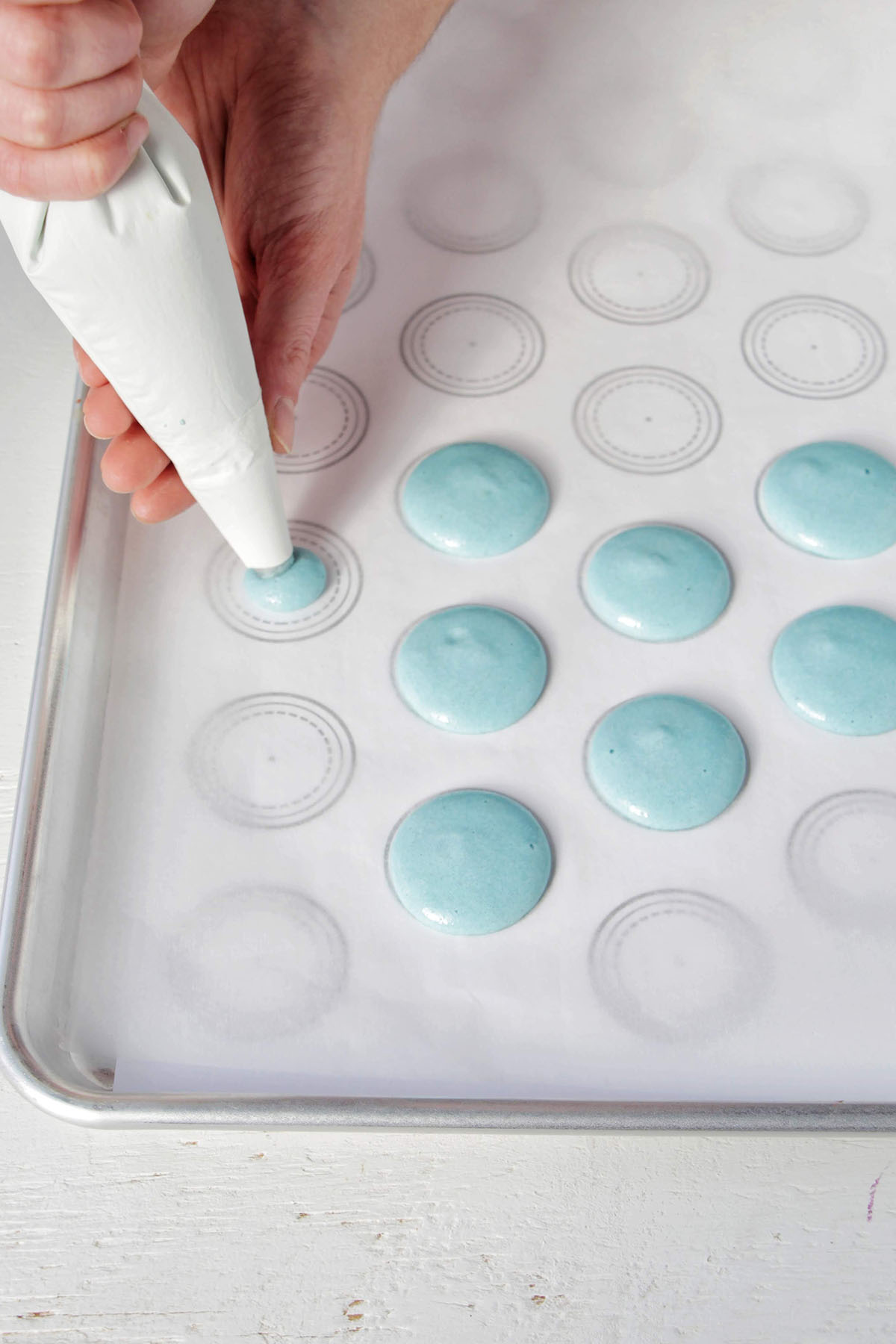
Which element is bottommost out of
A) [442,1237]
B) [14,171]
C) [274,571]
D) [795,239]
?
[442,1237]

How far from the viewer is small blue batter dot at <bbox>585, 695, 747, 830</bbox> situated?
563 mm

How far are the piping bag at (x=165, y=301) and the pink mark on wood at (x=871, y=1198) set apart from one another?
39 centimetres

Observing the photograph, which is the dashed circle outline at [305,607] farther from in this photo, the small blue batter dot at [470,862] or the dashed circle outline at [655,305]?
the dashed circle outline at [655,305]

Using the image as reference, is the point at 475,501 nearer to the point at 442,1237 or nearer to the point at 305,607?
the point at 305,607

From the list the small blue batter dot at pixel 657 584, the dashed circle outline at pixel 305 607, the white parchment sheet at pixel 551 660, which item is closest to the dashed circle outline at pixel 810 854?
the white parchment sheet at pixel 551 660

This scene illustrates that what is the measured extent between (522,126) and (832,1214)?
27.8 inches

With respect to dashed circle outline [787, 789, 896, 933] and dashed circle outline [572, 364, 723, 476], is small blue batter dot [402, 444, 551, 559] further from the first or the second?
dashed circle outline [787, 789, 896, 933]

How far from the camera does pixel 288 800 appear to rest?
22.6 inches

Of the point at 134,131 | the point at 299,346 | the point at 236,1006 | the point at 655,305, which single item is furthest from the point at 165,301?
the point at 655,305

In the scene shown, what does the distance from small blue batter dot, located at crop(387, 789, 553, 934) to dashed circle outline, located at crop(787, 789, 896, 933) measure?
0.36 feet

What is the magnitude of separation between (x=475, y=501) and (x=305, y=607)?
105mm

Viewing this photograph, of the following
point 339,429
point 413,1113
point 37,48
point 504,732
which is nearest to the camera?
point 37,48

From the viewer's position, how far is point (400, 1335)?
47 cm

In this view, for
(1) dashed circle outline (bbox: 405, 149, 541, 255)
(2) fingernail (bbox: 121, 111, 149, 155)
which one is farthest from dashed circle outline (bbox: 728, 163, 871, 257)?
(2) fingernail (bbox: 121, 111, 149, 155)
